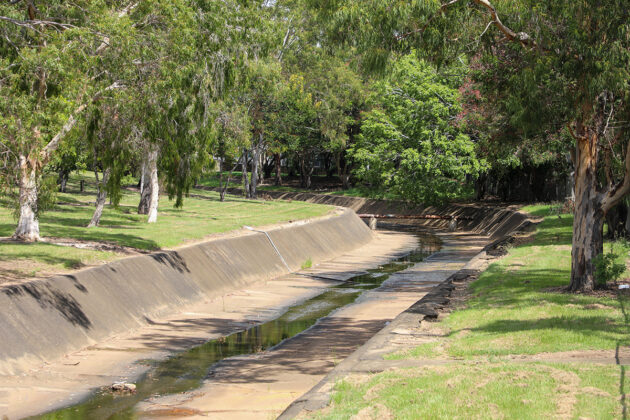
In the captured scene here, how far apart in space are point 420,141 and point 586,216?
3504 cm

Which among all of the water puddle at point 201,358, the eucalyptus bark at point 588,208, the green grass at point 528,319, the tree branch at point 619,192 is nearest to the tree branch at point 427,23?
the eucalyptus bark at point 588,208

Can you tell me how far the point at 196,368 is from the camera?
15.0m

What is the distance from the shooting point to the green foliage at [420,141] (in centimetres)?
5059

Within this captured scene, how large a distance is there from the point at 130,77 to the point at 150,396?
8.41 metres

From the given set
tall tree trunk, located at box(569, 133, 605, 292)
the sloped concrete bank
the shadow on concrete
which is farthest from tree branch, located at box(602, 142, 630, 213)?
the sloped concrete bank

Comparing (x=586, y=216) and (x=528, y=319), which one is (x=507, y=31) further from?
(x=528, y=319)

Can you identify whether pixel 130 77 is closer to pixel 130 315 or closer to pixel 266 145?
pixel 130 315

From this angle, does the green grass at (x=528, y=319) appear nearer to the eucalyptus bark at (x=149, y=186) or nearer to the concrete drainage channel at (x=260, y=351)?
the concrete drainage channel at (x=260, y=351)

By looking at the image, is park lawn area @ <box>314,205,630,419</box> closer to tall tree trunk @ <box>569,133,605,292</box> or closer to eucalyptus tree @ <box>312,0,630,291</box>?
tall tree trunk @ <box>569,133,605,292</box>

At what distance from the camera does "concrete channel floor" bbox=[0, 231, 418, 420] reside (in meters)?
12.4

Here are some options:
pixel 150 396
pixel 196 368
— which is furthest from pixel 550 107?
pixel 150 396

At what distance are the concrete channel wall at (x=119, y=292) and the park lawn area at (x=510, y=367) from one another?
22.7 ft

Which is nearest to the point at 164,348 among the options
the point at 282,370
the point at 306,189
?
the point at 282,370

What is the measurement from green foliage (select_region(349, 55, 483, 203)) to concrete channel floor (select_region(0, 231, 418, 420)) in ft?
76.9
